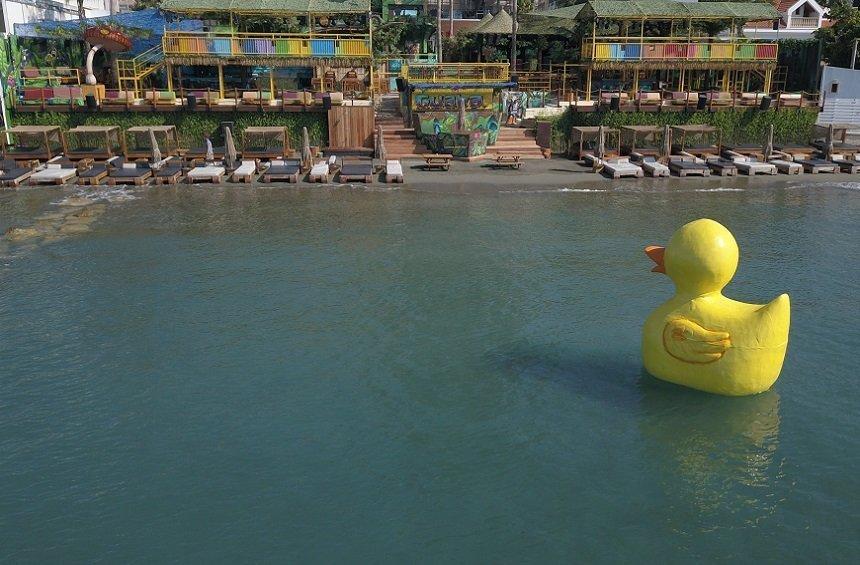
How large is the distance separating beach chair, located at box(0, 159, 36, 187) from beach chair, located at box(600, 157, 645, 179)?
23.7 metres

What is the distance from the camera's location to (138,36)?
154 ft

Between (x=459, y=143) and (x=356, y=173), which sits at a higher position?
(x=459, y=143)

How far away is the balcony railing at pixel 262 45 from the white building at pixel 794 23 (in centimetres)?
3560

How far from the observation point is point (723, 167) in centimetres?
3297

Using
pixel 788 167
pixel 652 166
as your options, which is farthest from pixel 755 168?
pixel 652 166

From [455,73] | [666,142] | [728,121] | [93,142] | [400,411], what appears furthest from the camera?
[455,73]

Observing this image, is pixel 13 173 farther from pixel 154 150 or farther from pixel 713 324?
pixel 713 324

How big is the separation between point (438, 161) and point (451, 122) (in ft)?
12.6

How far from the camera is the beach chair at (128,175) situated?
1195 inches

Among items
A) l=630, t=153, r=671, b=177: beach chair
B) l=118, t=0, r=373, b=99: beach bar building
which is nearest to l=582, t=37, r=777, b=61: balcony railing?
l=630, t=153, r=671, b=177: beach chair

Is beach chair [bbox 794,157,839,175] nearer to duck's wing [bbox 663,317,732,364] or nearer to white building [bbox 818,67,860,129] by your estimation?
white building [bbox 818,67,860,129]

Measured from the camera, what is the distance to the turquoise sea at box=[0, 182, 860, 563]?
31.4 feet

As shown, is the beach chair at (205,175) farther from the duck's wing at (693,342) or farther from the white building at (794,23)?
the white building at (794,23)

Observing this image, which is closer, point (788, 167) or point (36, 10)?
point (788, 167)
